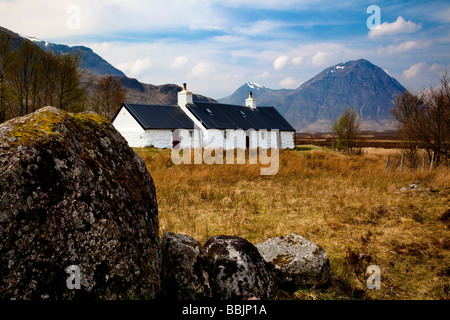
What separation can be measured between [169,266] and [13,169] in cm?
192

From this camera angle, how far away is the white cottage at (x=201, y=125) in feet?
111

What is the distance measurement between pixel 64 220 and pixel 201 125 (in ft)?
114

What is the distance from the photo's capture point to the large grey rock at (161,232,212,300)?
3.54 meters

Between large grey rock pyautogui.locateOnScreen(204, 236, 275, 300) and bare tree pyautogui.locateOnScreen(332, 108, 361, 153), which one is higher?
bare tree pyautogui.locateOnScreen(332, 108, 361, 153)

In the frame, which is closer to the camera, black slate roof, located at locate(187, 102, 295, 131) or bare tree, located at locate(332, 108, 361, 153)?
bare tree, located at locate(332, 108, 361, 153)

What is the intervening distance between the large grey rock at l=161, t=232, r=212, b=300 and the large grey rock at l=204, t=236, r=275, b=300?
19cm

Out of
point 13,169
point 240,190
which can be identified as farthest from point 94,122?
point 240,190

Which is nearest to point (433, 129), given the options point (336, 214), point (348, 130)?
point (336, 214)

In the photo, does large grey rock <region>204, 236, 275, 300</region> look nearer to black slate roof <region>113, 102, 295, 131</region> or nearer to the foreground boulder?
the foreground boulder

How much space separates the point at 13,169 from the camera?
2.45m

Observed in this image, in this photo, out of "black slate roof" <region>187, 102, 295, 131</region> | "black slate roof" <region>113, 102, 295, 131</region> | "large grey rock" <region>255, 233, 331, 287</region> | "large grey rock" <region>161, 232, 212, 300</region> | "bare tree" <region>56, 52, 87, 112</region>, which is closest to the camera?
"large grey rock" <region>161, 232, 212, 300</region>

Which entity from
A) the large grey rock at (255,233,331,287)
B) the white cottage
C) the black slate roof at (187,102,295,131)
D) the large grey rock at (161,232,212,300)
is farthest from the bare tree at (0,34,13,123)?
the large grey rock at (255,233,331,287)

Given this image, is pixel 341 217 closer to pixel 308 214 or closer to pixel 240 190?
pixel 308 214

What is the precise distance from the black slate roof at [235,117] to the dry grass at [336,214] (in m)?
21.6
